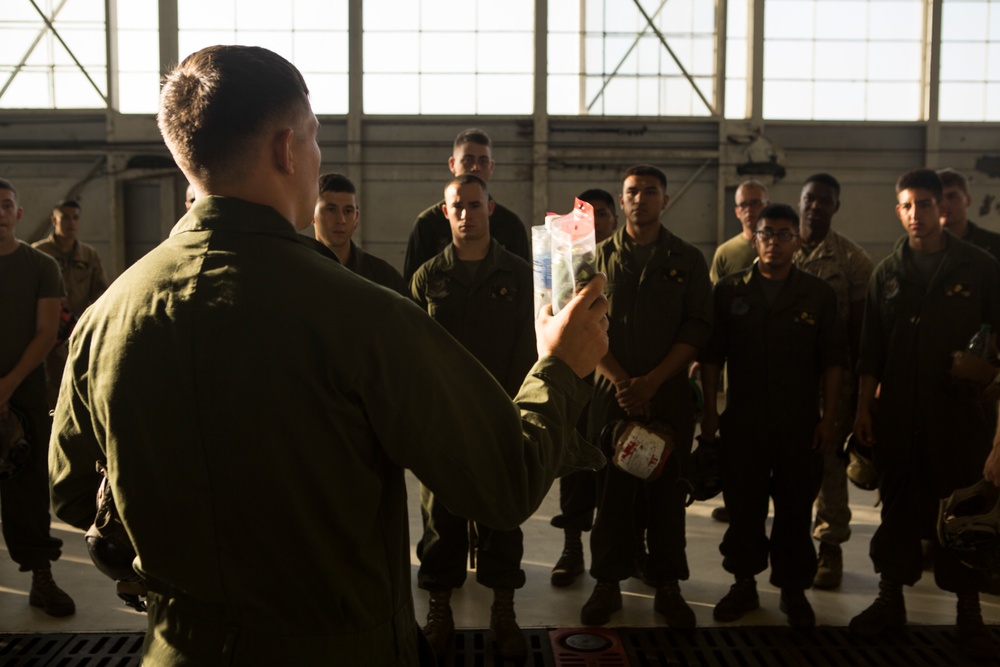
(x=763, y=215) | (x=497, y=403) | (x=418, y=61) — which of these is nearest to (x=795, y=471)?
(x=763, y=215)

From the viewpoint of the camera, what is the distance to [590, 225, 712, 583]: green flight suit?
349cm

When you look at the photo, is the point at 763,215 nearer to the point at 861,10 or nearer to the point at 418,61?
the point at 418,61

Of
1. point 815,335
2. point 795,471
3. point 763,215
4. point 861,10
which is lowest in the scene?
point 795,471

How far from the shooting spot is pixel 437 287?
3.64m

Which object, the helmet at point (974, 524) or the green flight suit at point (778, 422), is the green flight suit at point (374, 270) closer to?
the green flight suit at point (778, 422)

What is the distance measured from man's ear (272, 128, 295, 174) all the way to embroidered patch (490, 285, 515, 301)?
235cm

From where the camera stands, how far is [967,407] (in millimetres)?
3285

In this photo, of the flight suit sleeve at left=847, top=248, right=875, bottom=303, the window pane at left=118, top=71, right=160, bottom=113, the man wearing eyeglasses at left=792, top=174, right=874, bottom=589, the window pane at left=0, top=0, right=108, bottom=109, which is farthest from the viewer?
the window pane at left=118, top=71, right=160, bottom=113

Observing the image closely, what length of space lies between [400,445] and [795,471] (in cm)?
269

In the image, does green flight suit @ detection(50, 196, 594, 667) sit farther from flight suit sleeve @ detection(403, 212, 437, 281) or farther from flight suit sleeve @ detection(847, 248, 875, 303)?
flight suit sleeve @ detection(847, 248, 875, 303)

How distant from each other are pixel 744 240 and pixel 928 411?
1.99m

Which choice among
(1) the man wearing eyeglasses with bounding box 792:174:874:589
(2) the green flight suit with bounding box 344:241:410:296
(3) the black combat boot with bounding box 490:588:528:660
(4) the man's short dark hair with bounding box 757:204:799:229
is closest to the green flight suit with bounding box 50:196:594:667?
(3) the black combat boot with bounding box 490:588:528:660

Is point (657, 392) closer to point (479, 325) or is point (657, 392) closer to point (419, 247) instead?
point (479, 325)

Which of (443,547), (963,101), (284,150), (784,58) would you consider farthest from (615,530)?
(963,101)
